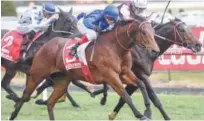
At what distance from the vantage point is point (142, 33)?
30.6 feet

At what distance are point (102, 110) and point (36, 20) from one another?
6.52 ft

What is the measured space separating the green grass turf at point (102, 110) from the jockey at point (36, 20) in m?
1.40

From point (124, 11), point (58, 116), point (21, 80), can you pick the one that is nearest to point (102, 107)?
point (58, 116)

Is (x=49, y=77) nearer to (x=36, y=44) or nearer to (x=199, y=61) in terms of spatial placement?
(x=36, y=44)

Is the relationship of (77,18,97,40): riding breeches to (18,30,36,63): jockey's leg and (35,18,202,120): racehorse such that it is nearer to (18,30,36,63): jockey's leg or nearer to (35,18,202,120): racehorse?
(35,18,202,120): racehorse

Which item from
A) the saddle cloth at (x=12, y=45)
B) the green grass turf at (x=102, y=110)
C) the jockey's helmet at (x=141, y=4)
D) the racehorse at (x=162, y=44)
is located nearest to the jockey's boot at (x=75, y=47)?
the racehorse at (x=162, y=44)

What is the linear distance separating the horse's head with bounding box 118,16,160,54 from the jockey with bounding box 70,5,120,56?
0.23m

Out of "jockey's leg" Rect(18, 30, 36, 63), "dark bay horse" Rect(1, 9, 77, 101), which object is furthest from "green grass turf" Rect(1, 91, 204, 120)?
"jockey's leg" Rect(18, 30, 36, 63)

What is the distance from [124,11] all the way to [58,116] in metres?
2.07

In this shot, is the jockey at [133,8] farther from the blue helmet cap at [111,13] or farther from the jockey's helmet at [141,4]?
the blue helmet cap at [111,13]

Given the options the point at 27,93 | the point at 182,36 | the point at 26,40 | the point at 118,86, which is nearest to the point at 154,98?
the point at 182,36

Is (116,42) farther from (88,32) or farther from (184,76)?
(184,76)

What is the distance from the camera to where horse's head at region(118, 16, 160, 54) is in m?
9.22

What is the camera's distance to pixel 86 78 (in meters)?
9.93
